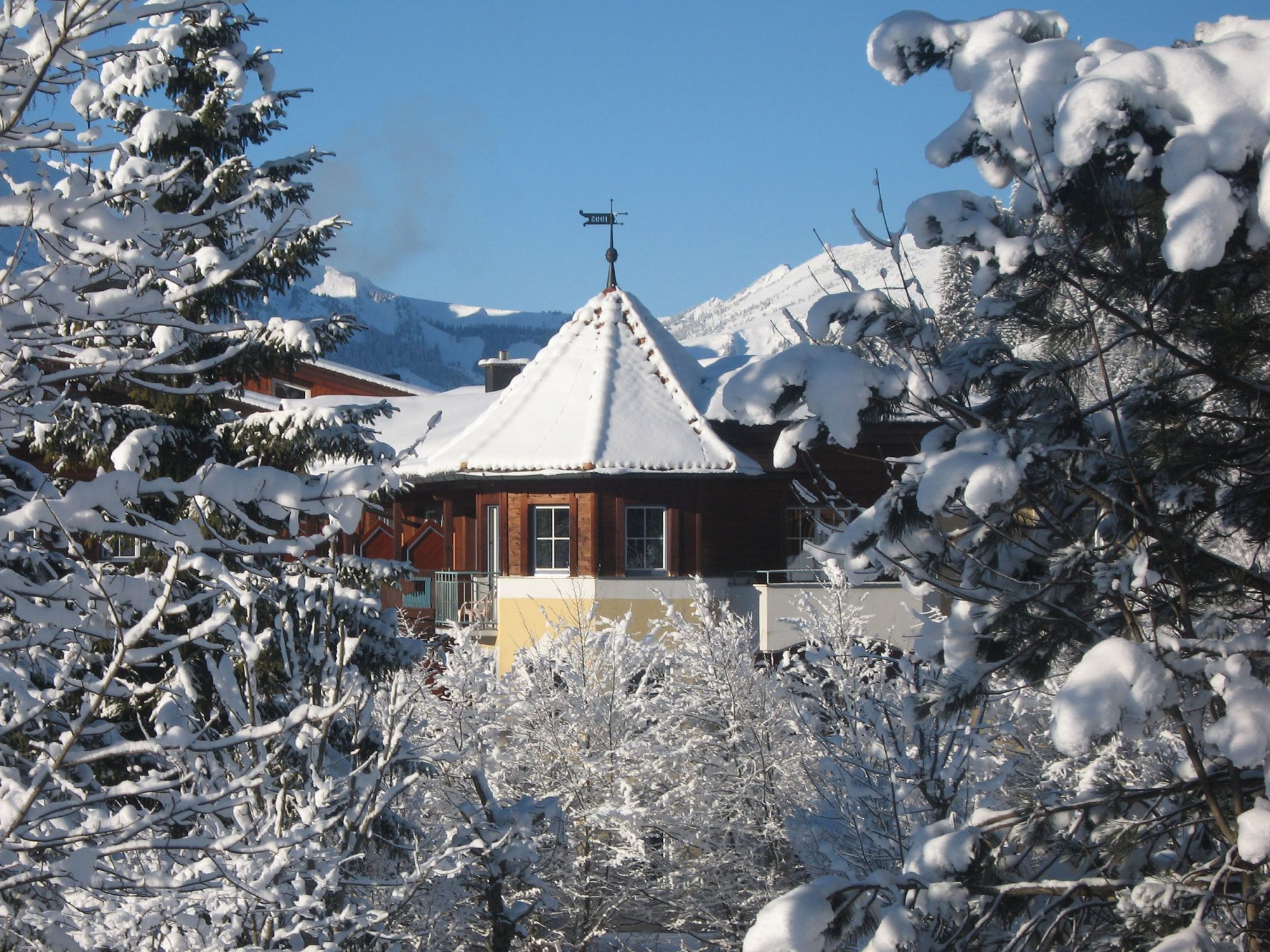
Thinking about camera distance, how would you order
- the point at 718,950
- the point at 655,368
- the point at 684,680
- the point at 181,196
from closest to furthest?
the point at 181,196 < the point at 718,950 < the point at 684,680 < the point at 655,368

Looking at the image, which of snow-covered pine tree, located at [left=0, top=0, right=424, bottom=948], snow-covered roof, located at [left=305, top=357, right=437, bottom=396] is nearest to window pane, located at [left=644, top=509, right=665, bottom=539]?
snow-covered pine tree, located at [left=0, top=0, right=424, bottom=948]

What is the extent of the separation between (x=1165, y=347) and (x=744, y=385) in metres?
1.55

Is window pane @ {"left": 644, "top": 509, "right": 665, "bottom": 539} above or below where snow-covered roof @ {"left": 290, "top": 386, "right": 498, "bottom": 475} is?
below

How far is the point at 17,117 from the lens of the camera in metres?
4.69

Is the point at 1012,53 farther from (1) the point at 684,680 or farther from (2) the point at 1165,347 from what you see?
(1) the point at 684,680

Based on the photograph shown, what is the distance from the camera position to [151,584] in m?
5.57

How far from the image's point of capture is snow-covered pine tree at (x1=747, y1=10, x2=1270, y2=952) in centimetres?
407

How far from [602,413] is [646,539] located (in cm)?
208

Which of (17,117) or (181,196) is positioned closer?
(17,117)

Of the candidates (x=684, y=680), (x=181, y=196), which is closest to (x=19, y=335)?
(x=181, y=196)

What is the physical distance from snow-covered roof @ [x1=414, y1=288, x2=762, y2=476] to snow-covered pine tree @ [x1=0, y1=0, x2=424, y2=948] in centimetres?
817

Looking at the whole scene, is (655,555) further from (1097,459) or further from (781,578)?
(1097,459)

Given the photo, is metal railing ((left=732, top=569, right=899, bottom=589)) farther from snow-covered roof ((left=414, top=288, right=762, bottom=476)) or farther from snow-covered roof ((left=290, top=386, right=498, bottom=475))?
snow-covered roof ((left=290, top=386, right=498, bottom=475))

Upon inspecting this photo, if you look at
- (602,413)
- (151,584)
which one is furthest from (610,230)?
(151,584)
